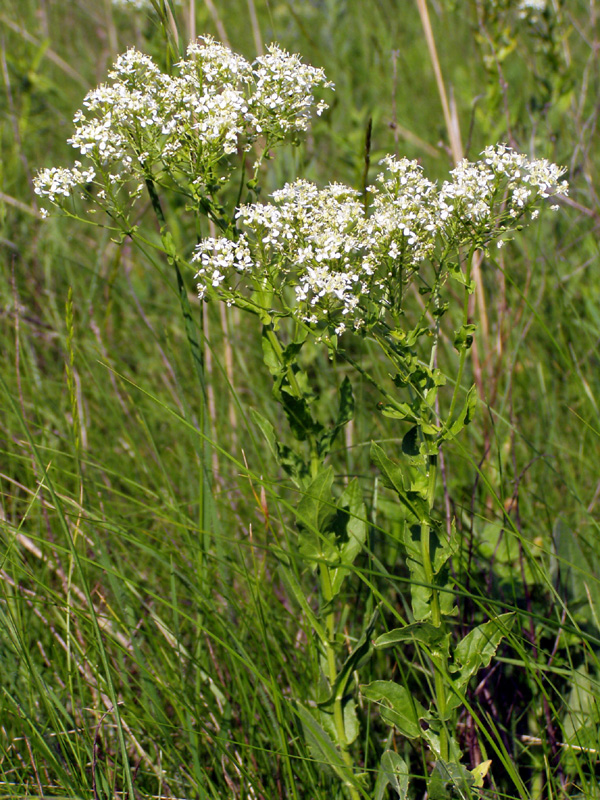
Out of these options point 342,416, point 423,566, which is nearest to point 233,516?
point 342,416

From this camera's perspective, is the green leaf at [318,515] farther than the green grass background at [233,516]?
No

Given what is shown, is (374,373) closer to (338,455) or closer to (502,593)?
(338,455)

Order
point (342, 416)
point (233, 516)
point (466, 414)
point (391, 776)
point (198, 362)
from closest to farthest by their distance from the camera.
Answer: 1. point (466, 414)
2. point (391, 776)
3. point (342, 416)
4. point (198, 362)
5. point (233, 516)

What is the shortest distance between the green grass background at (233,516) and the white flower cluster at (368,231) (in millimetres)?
209

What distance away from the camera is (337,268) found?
139 centimetres

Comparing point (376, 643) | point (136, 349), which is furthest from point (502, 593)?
point (136, 349)

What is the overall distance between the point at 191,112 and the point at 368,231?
0.49 metres

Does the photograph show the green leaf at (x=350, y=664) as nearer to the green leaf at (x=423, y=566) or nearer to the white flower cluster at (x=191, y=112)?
the green leaf at (x=423, y=566)

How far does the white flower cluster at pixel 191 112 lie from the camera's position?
4.72 feet

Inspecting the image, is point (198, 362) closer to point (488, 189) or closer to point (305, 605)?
point (305, 605)

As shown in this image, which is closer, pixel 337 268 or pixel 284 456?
pixel 337 268

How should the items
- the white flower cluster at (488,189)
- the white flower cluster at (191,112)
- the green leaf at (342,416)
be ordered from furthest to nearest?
1. the green leaf at (342,416)
2. the white flower cluster at (191,112)
3. the white flower cluster at (488,189)

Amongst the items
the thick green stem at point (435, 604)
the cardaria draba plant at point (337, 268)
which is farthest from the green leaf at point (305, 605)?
the thick green stem at point (435, 604)

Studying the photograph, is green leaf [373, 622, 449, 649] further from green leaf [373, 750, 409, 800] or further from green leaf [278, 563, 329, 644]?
green leaf [373, 750, 409, 800]
